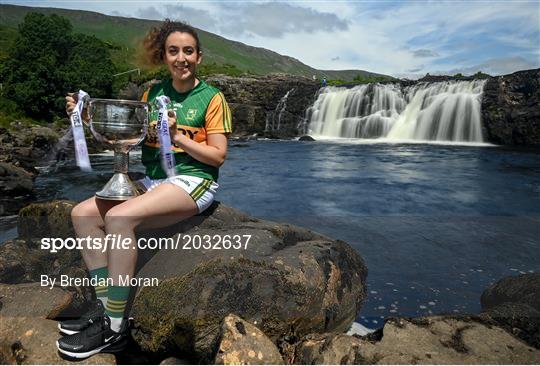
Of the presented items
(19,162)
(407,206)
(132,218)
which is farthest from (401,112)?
(132,218)

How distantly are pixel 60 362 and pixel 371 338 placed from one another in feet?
7.12

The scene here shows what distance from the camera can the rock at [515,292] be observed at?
170 inches

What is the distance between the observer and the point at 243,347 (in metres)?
2.62

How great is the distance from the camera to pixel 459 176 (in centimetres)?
1500

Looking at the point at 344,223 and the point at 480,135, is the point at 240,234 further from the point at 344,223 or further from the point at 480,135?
the point at 480,135

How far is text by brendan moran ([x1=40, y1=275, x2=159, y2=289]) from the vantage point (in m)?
2.90

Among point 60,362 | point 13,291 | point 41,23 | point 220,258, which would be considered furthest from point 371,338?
point 41,23

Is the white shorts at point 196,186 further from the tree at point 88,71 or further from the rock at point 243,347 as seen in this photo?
the tree at point 88,71

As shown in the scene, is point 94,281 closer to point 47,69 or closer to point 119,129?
point 119,129

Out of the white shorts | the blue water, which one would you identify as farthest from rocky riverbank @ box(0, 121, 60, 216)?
the white shorts

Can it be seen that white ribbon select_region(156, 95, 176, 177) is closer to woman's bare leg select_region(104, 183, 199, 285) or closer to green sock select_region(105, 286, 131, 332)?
woman's bare leg select_region(104, 183, 199, 285)

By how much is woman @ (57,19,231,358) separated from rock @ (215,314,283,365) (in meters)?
0.82

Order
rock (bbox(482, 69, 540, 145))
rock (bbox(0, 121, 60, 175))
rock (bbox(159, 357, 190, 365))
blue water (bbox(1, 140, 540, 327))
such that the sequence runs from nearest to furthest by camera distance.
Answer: rock (bbox(159, 357, 190, 365))
blue water (bbox(1, 140, 540, 327))
rock (bbox(0, 121, 60, 175))
rock (bbox(482, 69, 540, 145))

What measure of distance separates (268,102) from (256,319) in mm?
36389
